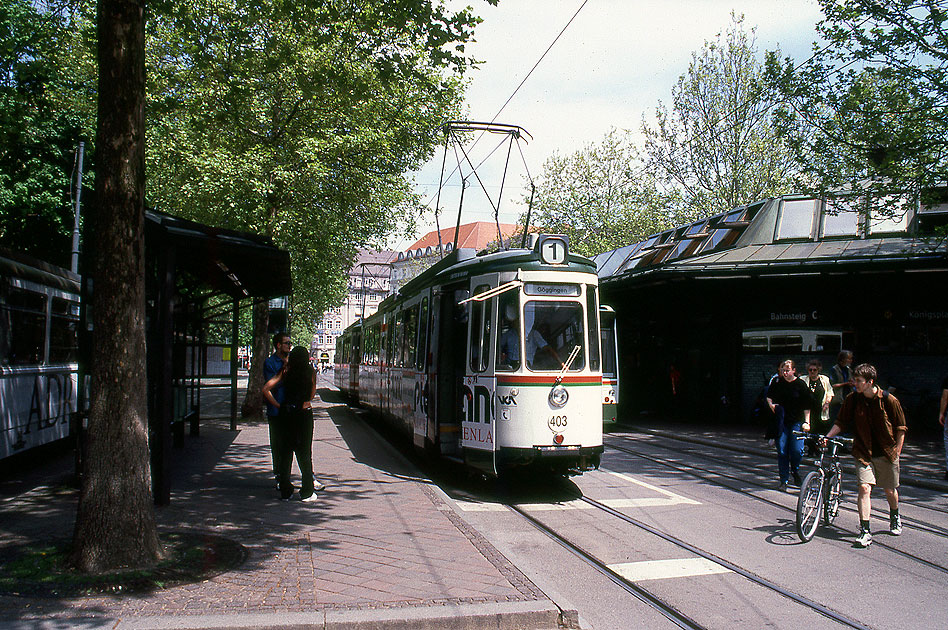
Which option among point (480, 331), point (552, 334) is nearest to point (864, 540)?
point (552, 334)

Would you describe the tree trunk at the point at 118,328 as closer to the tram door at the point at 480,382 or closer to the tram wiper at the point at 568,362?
the tram door at the point at 480,382

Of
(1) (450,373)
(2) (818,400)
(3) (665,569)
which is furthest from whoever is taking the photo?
(1) (450,373)

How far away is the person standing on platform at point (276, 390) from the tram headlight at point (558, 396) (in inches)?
123

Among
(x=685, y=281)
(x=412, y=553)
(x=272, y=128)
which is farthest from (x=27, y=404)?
(x=685, y=281)

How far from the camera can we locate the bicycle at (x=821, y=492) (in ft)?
24.0

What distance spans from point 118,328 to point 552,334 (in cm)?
525

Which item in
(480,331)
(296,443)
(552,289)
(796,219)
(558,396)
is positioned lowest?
(296,443)

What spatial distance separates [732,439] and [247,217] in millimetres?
11930

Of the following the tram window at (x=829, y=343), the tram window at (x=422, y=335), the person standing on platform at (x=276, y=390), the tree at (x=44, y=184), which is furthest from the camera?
the tree at (x=44, y=184)

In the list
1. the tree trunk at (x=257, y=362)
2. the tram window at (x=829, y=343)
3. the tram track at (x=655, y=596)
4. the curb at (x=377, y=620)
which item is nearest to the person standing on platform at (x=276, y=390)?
the tram track at (x=655, y=596)

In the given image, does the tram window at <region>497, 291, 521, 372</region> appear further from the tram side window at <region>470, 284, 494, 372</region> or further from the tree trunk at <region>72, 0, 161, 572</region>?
the tree trunk at <region>72, 0, 161, 572</region>

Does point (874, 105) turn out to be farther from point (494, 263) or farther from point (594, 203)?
point (594, 203)

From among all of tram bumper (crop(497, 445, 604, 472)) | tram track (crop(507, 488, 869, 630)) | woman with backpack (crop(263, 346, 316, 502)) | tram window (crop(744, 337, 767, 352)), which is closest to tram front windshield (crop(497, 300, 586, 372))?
tram bumper (crop(497, 445, 604, 472))

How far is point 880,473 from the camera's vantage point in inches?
295
